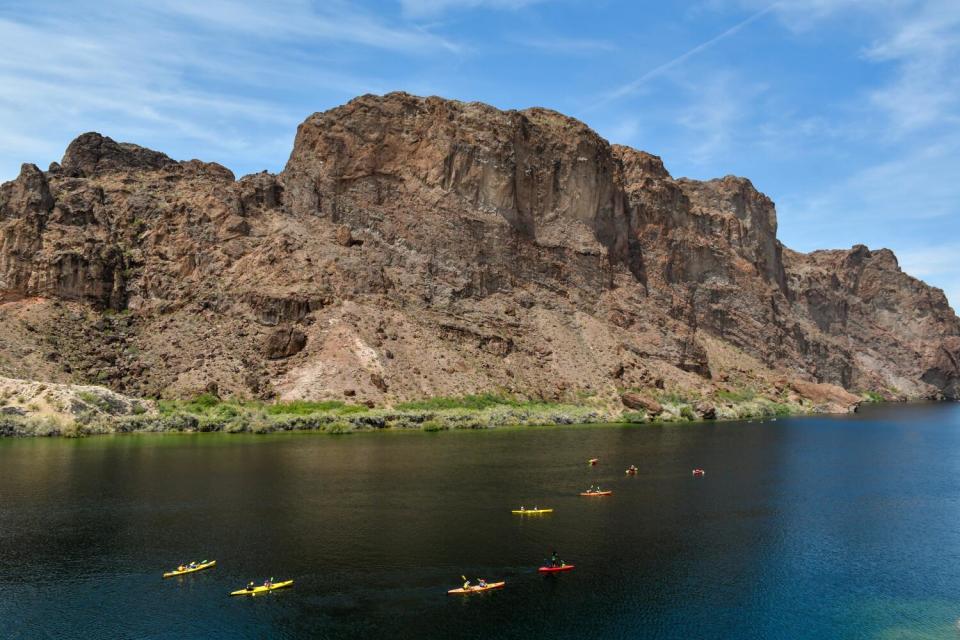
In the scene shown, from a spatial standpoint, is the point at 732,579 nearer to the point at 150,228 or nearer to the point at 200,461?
the point at 200,461

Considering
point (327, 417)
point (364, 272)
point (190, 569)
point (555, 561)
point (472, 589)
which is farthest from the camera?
point (364, 272)

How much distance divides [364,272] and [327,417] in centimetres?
3356

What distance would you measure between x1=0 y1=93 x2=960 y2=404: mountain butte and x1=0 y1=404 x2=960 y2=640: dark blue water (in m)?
34.9

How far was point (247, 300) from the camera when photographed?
385 ft

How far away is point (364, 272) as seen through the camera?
126 m

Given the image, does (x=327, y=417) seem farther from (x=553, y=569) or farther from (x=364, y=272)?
(x=553, y=569)

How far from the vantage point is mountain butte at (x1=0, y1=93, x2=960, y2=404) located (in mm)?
110125

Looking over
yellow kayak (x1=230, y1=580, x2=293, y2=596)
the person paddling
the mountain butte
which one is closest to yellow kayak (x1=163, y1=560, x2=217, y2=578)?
yellow kayak (x1=230, y1=580, x2=293, y2=596)

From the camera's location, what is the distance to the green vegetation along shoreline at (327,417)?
89.2 meters

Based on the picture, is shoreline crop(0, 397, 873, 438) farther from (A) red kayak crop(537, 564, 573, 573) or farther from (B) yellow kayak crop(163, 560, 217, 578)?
(A) red kayak crop(537, 564, 573, 573)

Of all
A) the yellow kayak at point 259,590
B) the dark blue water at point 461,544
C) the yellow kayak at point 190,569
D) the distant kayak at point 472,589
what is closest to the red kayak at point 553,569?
the dark blue water at point 461,544

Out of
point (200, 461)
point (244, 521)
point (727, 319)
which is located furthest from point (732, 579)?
point (727, 319)

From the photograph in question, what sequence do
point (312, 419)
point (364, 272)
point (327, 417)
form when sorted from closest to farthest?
point (312, 419) < point (327, 417) < point (364, 272)

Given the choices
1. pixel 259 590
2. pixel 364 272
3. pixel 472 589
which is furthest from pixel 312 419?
pixel 472 589
